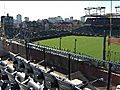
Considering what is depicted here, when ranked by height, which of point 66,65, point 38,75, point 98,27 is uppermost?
point 38,75

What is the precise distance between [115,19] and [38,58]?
27.6 metres

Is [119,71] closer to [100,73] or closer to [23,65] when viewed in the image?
[100,73]

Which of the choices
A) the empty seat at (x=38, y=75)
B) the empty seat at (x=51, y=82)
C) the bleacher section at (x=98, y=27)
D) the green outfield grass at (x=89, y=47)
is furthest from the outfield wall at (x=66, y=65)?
the bleacher section at (x=98, y=27)

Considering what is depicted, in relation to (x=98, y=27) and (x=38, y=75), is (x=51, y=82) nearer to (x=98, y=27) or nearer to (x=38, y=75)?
(x=38, y=75)

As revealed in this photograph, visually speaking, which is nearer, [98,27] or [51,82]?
[51,82]

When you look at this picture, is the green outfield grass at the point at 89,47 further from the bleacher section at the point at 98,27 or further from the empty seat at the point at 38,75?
the empty seat at the point at 38,75

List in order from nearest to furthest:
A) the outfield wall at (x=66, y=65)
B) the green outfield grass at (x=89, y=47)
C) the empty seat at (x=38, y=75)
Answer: the empty seat at (x=38, y=75), the outfield wall at (x=66, y=65), the green outfield grass at (x=89, y=47)

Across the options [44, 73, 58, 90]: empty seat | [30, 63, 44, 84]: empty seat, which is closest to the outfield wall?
[30, 63, 44, 84]: empty seat

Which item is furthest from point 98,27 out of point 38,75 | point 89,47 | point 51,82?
point 51,82

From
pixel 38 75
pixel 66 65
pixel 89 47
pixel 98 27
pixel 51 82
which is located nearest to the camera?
pixel 51 82

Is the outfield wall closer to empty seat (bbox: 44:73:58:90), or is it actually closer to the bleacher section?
empty seat (bbox: 44:73:58:90)

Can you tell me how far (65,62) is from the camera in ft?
65.3

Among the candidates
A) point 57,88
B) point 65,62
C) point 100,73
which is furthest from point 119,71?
point 57,88

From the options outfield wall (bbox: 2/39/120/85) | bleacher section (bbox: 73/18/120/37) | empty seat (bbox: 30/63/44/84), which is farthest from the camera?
bleacher section (bbox: 73/18/120/37)
